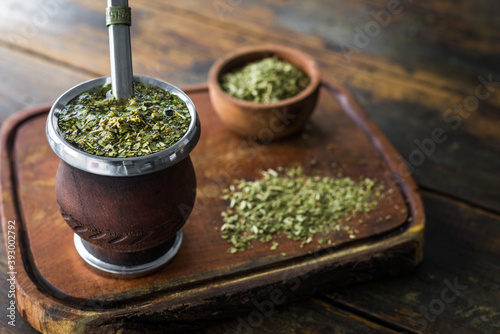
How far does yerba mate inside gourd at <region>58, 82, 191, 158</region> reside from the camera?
0.88 meters

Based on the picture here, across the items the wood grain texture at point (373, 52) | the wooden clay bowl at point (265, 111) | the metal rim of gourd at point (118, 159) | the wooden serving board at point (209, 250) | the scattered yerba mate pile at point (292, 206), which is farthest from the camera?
the wood grain texture at point (373, 52)

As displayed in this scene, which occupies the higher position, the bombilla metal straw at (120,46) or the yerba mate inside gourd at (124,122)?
the bombilla metal straw at (120,46)

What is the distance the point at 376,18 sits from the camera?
189 cm

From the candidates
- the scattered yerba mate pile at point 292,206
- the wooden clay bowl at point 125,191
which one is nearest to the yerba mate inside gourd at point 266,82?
the scattered yerba mate pile at point 292,206

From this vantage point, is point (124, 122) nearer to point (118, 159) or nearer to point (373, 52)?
point (118, 159)

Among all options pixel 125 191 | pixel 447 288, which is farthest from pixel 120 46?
pixel 447 288

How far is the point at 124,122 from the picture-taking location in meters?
0.91

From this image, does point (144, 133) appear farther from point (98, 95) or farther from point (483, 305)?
point (483, 305)

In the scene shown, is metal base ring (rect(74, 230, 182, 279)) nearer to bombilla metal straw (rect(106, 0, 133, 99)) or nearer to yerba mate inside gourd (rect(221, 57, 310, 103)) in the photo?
bombilla metal straw (rect(106, 0, 133, 99))

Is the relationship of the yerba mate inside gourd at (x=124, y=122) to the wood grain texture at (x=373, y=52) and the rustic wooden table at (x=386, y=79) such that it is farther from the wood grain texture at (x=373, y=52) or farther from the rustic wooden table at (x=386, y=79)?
the wood grain texture at (x=373, y=52)

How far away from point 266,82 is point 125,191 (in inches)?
21.1

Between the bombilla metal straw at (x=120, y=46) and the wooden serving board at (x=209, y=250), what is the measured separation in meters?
0.31

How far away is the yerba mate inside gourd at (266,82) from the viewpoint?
132 cm

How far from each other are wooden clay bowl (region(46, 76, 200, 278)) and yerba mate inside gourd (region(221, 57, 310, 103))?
362 mm
